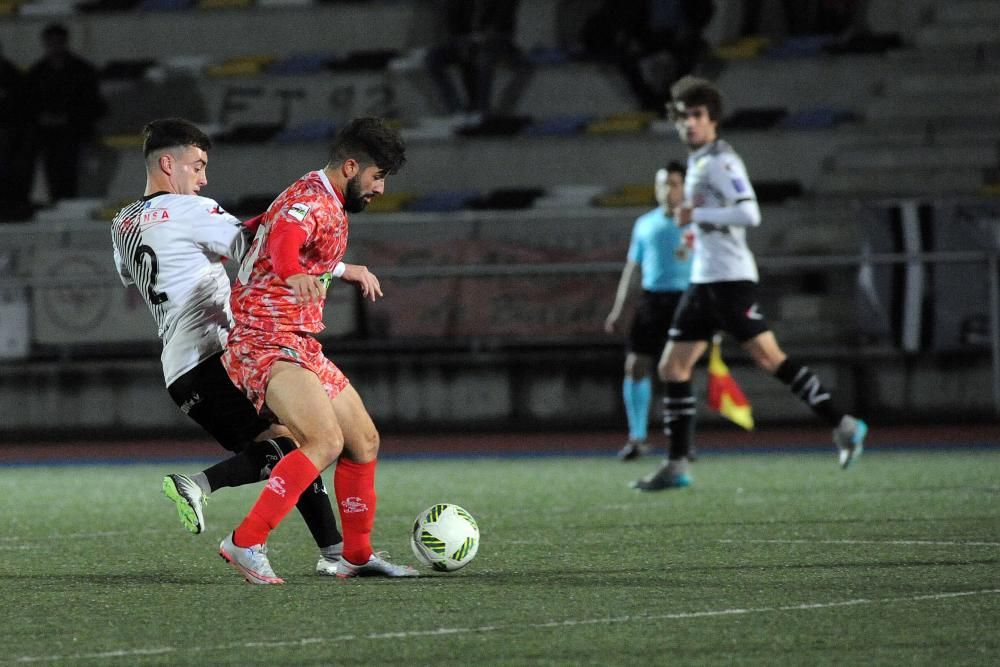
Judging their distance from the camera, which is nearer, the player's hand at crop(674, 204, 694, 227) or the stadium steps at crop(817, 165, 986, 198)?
the player's hand at crop(674, 204, 694, 227)

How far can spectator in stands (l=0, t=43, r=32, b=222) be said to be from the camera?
68.0 feet

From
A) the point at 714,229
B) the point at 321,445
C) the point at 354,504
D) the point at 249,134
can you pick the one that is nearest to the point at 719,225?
the point at 714,229

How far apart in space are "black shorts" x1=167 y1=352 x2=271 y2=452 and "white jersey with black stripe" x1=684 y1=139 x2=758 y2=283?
3.90 meters

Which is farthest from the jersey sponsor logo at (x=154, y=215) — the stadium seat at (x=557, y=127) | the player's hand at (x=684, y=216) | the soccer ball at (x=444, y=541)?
the stadium seat at (x=557, y=127)

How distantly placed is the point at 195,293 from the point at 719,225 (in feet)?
13.1

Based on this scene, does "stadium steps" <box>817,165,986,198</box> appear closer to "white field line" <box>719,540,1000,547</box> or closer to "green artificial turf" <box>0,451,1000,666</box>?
"green artificial turf" <box>0,451,1000,666</box>

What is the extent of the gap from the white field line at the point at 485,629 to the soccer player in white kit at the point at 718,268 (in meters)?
4.12

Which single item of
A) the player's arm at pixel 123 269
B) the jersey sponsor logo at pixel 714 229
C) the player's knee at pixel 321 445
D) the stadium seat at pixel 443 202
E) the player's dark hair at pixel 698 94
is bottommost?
the stadium seat at pixel 443 202

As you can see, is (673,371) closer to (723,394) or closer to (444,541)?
(723,394)

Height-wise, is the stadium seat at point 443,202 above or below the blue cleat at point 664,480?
above

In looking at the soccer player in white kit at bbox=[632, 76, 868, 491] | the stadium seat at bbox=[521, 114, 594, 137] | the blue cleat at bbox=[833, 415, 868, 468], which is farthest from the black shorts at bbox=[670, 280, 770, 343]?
the stadium seat at bbox=[521, 114, 594, 137]

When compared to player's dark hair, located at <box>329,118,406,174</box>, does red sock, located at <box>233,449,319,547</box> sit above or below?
below

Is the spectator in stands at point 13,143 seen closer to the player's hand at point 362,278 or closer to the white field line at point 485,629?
the player's hand at point 362,278

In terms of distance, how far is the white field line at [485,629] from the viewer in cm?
481
